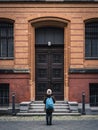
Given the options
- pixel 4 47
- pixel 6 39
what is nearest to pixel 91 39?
pixel 6 39

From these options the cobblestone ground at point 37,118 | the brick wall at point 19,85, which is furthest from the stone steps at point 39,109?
the brick wall at point 19,85

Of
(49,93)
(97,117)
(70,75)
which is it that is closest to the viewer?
(49,93)

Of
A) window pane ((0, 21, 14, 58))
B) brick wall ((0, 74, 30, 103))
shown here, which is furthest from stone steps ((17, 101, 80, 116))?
window pane ((0, 21, 14, 58))

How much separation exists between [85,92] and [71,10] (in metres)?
4.53

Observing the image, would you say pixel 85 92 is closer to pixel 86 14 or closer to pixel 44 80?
pixel 44 80

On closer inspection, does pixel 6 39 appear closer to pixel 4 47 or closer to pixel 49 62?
pixel 4 47

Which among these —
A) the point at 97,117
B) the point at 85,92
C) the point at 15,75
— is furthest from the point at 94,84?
the point at 15,75

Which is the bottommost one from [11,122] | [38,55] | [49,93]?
[11,122]

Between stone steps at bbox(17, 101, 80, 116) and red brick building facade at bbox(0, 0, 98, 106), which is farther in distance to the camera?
red brick building facade at bbox(0, 0, 98, 106)

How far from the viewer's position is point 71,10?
83.1 feet

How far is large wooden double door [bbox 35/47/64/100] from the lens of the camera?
26.2 meters

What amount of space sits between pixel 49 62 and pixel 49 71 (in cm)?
51

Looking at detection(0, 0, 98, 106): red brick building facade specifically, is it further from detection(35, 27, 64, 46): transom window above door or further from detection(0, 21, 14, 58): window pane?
detection(35, 27, 64, 46): transom window above door

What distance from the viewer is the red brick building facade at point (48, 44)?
996 inches
